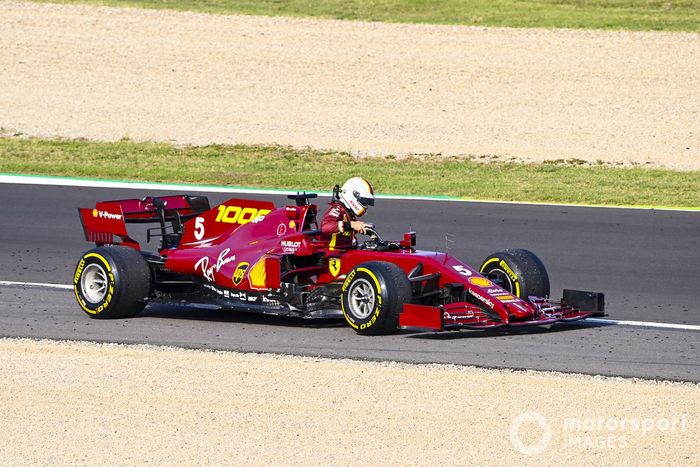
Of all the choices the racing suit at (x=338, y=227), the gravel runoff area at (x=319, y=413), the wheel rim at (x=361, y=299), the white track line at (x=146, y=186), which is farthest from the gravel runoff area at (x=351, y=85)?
the gravel runoff area at (x=319, y=413)

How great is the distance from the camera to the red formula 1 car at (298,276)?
35.2 feet

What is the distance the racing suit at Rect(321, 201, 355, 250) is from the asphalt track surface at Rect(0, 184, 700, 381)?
0.71 m

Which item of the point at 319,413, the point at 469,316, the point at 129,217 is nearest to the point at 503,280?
the point at 469,316

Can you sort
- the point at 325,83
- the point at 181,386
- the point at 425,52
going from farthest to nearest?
the point at 425,52
the point at 325,83
the point at 181,386

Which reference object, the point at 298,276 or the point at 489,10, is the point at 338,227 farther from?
the point at 489,10

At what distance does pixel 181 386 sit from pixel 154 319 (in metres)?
2.71

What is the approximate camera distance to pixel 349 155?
25.0 metres

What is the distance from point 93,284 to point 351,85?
2086 cm

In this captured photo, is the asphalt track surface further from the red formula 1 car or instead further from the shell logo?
the shell logo

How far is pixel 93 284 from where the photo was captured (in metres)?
11.9

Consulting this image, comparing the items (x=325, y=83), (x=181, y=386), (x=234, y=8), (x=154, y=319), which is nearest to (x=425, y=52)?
(x=325, y=83)

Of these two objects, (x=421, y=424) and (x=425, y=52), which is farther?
(x=425, y=52)

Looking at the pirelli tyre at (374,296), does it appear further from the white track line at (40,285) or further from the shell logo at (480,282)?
the white track line at (40,285)

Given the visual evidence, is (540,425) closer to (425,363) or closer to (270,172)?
(425,363)
